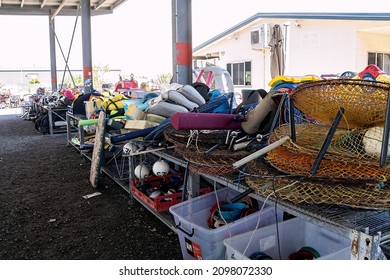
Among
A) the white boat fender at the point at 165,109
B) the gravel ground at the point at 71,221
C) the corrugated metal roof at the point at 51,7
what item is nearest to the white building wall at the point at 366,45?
the gravel ground at the point at 71,221

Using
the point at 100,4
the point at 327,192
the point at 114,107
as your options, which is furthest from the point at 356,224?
the point at 100,4

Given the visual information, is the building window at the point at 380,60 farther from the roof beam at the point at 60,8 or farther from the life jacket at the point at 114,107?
the roof beam at the point at 60,8

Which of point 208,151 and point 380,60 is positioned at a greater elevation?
point 380,60

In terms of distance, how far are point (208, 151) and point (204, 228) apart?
0.45m

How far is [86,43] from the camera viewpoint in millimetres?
9789

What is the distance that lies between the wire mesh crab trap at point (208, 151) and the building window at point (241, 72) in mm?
9790

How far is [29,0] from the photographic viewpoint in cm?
1309

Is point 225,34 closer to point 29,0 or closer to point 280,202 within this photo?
point 29,0

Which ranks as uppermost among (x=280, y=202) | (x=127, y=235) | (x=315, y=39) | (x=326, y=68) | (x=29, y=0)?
(x=29, y=0)

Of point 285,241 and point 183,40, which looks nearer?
point 285,241

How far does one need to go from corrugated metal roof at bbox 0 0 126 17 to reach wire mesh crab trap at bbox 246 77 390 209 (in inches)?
478

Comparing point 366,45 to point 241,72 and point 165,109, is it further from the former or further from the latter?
point 165,109
